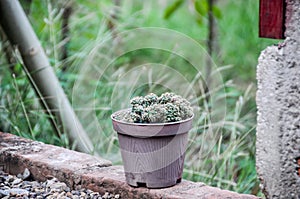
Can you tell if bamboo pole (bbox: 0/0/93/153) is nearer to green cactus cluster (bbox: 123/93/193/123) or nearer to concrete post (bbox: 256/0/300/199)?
green cactus cluster (bbox: 123/93/193/123)

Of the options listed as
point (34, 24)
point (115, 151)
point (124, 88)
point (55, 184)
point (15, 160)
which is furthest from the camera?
point (34, 24)

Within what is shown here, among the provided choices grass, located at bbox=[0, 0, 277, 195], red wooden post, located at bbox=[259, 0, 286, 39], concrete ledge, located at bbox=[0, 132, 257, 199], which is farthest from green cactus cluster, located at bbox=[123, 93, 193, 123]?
red wooden post, located at bbox=[259, 0, 286, 39]

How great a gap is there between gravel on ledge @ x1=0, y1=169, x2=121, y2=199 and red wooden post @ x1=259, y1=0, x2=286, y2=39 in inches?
35.8

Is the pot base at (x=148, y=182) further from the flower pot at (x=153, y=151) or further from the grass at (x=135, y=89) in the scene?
the grass at (x=135, y=89)

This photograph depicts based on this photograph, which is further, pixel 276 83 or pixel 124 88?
pixel 124 88

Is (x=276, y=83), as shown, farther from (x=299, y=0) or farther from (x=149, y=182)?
(x=149, y=182)

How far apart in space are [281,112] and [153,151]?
54 cm

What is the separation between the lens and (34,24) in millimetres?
4582

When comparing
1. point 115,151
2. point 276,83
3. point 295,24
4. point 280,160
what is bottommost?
point 115,151

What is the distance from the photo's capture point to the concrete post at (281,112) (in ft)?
6.62

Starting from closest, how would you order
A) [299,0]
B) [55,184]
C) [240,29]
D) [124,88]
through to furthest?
[299,0] → [55,184] → [124,88] → [240,29]

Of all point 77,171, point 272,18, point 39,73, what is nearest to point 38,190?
point 77,171

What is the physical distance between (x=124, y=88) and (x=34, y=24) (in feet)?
3.26

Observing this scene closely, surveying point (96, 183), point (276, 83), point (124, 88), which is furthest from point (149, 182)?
point (124, 88)
